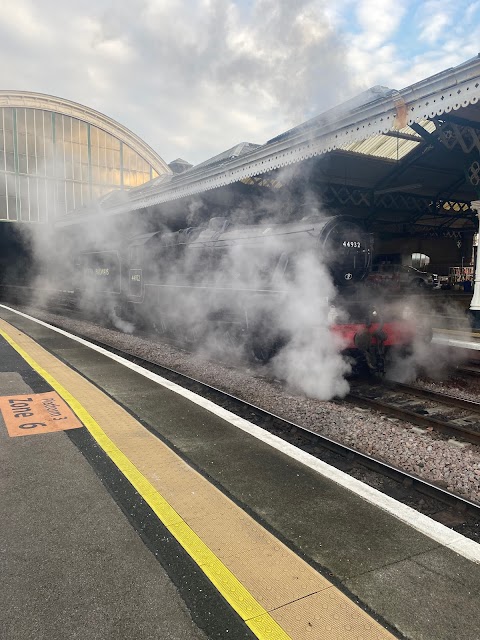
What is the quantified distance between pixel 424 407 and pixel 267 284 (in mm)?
3057

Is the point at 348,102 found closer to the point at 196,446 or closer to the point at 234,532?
the point at 196,446

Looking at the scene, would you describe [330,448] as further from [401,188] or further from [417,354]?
[401,188]

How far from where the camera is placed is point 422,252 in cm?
2303

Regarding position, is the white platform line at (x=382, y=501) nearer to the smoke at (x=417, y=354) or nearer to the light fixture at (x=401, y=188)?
the smoke at (x=417, y=354)

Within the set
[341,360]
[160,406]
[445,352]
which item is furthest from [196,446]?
[445,352]

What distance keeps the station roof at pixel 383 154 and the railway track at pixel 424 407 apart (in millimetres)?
3786

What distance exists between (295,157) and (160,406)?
522 cm

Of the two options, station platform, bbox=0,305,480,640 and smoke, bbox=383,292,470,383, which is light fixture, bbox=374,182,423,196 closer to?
smoke, bbox=383,292,470,383

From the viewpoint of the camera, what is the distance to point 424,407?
20.6 feet

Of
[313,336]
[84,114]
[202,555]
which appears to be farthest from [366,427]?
[84,114]

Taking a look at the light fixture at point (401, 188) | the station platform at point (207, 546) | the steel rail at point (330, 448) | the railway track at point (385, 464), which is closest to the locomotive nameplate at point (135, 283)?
the steel rail at point (330, 448)

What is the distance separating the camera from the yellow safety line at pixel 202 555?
1.95 metres

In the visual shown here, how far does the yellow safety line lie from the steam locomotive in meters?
3.89

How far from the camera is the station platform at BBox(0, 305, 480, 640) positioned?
1.97 m
